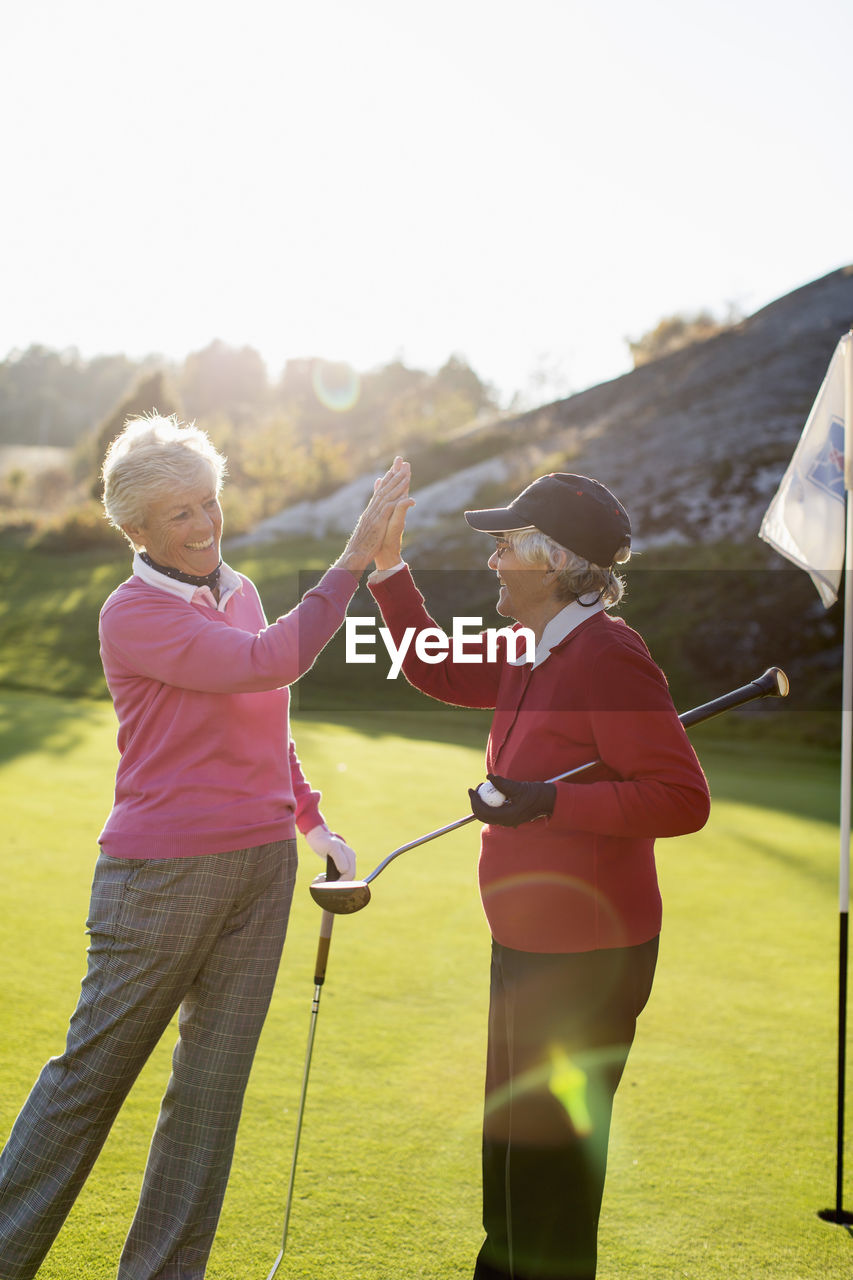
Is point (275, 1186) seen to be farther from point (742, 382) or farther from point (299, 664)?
point (742, 382)

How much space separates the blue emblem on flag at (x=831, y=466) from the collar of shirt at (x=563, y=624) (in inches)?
57.9

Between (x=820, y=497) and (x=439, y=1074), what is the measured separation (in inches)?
85.6

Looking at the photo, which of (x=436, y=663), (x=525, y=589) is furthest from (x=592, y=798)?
(x=436, y=663)

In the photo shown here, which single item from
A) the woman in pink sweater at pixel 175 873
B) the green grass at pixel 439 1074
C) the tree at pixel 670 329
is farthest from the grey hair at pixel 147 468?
the tree at pixel 670 329

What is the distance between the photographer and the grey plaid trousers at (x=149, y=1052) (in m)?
1.98

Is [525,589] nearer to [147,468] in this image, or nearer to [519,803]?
[519,803]

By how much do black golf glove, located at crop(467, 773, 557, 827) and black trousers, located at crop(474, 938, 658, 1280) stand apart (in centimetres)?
32

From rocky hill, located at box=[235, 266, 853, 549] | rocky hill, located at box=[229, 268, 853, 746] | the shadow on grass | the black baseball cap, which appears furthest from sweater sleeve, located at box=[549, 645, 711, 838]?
rocky hill, located at box=[235, 266, 853, 549]

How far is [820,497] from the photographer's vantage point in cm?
322

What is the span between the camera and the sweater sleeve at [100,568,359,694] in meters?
1.92

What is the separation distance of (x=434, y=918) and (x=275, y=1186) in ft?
8.02

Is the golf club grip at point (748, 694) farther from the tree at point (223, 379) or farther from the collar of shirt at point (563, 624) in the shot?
the tree at point (223, 379)

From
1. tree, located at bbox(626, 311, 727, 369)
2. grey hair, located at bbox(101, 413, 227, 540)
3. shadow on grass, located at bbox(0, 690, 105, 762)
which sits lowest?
shadow on grass, located at bbox(0, 690, 105, 762)

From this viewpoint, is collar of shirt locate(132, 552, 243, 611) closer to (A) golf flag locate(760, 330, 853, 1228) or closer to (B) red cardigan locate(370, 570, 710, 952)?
(B) red cardigan locate(370, 570, 710, 952)
